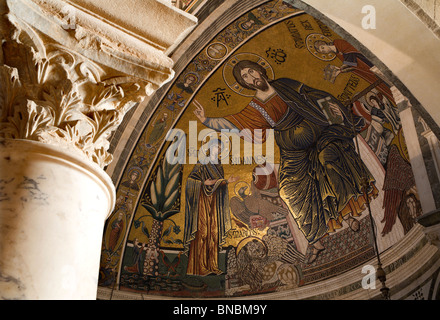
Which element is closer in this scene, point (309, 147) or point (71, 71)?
point (71, 71)

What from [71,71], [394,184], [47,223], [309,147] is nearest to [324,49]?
[309,147]

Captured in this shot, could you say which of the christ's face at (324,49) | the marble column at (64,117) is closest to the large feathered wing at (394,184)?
the christ's face at (324,49)

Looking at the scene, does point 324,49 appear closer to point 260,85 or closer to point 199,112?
point 260,85

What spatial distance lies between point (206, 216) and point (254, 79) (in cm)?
273

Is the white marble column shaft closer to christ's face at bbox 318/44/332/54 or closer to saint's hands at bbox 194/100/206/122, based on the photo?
christ's face at bbox 318/44/332/54

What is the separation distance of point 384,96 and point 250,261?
3.88 meters

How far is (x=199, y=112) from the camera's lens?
29.3ft

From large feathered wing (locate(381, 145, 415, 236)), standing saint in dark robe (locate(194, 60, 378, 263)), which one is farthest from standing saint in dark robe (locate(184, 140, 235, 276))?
large feathered wing (locate(381, 145, 415, 236))

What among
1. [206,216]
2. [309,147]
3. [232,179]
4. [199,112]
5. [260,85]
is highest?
[260,85]

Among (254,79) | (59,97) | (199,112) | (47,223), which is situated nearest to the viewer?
(47,223)

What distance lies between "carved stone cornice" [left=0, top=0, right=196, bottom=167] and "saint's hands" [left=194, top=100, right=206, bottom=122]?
6388 millimetres

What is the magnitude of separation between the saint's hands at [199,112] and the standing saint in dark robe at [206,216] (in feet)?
2.54

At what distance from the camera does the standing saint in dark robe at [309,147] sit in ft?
27.6

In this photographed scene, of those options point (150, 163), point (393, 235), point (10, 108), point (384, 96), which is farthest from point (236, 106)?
point (10, 108)
